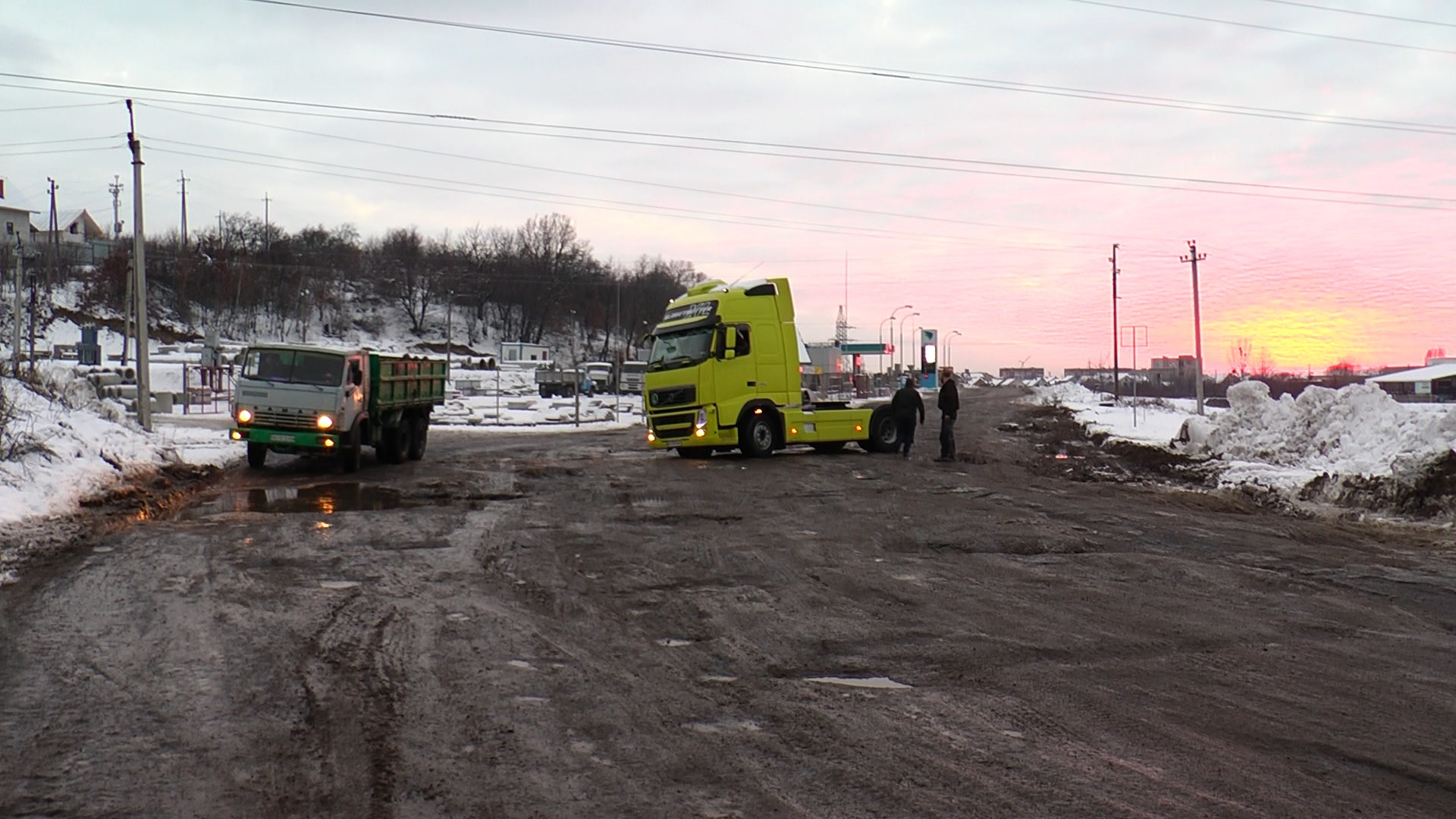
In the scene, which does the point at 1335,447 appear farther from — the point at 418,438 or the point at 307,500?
the point at 418,438

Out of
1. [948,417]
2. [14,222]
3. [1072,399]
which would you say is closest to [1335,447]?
[948,417]

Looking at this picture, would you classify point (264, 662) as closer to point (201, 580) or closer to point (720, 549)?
point (201, 580)

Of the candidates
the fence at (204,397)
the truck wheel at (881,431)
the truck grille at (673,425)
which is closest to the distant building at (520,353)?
the fence at (204,397)

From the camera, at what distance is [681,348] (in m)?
22.6

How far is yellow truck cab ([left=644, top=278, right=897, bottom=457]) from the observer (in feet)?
72.9

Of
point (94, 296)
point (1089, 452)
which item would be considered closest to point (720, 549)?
point (1089, 452)

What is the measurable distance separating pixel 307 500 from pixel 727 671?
35.1 ft

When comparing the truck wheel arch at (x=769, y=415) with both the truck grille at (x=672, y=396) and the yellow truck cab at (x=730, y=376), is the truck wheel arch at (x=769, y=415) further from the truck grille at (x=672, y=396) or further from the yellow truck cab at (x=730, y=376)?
the truck grille at (x=672, y=396)

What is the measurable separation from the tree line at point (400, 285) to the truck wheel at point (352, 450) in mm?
97361

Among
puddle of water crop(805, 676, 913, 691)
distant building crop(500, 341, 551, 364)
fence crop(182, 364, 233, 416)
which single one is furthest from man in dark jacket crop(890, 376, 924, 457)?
distant building crop(500, 341, 551, 364)

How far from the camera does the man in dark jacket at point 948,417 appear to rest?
23.3 m

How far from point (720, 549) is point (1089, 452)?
1927 cm

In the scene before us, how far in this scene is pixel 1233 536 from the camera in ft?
41.2

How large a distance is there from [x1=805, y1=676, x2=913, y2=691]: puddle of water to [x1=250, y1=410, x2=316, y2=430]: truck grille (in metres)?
15.3
